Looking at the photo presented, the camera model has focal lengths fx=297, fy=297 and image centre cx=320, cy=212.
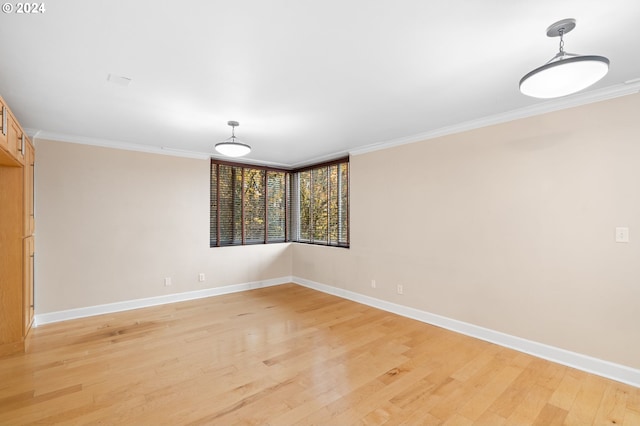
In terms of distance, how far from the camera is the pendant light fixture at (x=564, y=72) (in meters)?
1.69

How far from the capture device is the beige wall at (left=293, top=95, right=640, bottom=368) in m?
2.58

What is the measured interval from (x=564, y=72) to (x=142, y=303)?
216 inches

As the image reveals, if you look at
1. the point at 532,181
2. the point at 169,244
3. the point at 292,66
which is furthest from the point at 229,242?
the point at 532,181

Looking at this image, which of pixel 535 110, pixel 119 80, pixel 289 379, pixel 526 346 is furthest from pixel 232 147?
pixel 526 346

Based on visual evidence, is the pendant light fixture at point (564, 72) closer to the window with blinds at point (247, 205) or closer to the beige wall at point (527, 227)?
the beige wall at point (527, 227)

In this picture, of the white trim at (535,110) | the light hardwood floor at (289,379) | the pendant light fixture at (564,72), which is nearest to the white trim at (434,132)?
the white trim at (535,110)

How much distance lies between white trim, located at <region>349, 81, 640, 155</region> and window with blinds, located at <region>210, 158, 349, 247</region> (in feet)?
5.26

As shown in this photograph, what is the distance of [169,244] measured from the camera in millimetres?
4809

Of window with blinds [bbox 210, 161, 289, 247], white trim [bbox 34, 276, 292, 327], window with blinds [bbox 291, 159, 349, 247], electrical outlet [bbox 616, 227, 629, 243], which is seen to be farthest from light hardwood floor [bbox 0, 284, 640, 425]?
window with blinds [bbox 210, 161, 289, 247]

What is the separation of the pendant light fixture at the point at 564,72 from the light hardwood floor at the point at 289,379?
2.25m

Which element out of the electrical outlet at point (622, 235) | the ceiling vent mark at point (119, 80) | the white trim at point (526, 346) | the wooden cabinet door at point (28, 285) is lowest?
the white trim at point (526, 346)

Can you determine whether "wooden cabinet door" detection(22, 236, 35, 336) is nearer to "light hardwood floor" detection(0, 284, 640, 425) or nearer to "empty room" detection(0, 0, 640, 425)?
"empty room" detection(0, 0, 640, 425)

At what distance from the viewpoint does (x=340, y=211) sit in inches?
208

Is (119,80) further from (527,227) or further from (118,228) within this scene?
(527,227)
